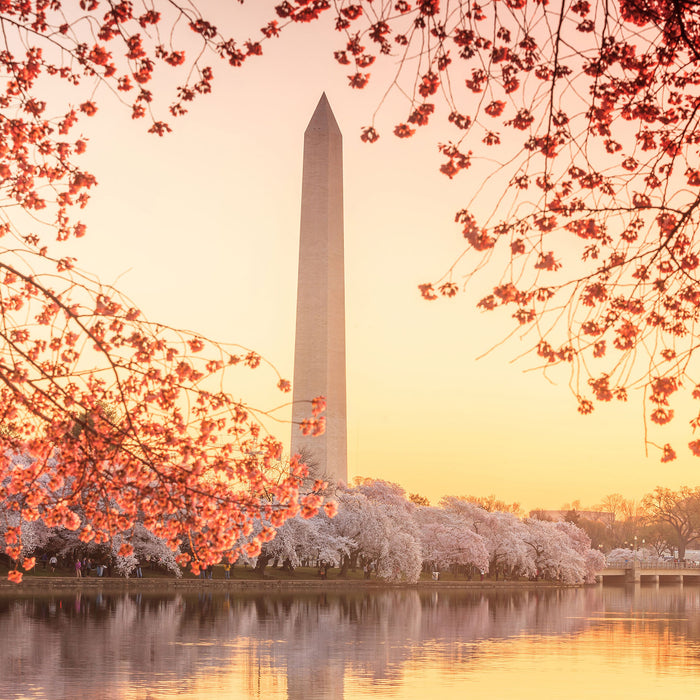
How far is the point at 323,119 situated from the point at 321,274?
7.62m

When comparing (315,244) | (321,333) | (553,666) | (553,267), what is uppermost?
(315,244)

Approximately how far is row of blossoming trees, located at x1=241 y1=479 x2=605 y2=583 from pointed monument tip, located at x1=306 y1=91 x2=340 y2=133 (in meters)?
19.2

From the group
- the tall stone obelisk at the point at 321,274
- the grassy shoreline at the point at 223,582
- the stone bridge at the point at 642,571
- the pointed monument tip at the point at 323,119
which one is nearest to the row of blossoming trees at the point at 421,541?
the grassy shoreline at the point at 223,582

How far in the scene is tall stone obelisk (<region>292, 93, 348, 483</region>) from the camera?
53438 mm

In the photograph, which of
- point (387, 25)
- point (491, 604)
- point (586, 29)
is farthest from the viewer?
point (491, 604)

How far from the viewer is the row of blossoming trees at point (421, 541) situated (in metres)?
57.6

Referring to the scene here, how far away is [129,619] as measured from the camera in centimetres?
3039

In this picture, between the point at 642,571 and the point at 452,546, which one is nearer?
the point at 452,546

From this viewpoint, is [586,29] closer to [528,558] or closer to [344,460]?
[344,460]

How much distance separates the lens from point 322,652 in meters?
24.3

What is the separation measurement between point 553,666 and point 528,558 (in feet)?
173

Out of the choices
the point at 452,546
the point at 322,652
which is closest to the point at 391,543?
the point at 452,546

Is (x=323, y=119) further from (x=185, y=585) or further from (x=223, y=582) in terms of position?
(x=185, y=585)

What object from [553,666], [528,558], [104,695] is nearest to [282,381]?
[104,695]
